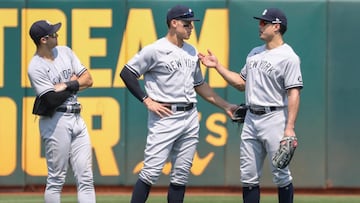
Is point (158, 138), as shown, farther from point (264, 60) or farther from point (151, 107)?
point (264, 60)

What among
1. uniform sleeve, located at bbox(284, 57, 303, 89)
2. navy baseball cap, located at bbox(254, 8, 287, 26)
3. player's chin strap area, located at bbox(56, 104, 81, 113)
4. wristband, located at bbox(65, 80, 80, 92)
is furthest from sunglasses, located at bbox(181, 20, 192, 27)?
player's chin strap area, located at bbox(56, 104, 81, 113)

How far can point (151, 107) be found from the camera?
7414 mm

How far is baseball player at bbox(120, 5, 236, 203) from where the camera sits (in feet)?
24.5

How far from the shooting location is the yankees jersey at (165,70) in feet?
24.5

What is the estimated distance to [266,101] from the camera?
748cm

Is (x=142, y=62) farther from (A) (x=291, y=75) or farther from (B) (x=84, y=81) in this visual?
(A) (x=291, y=75)

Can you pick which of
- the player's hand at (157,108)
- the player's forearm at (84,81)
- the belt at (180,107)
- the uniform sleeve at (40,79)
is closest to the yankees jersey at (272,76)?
the belt at (180,107)

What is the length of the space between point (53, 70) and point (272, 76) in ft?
5.82

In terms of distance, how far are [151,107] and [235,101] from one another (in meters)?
3.04

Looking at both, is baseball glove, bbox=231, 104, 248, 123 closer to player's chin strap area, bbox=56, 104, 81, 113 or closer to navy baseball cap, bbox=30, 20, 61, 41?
player's chin strap area, bbox=56, 104, 81, 113

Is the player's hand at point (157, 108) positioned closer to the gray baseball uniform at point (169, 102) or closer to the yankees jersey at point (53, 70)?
the gray baseball uniform at point (169, 102)

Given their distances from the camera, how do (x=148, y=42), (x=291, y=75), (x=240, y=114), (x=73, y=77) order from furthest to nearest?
(x=148, y=42) → (x=240, y=114) → (x=73, y=77) → (x=291, y=75)

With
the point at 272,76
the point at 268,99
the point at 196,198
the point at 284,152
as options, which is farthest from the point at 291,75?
the point at 196,198

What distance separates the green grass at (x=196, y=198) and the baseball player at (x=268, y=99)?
7.20ft
